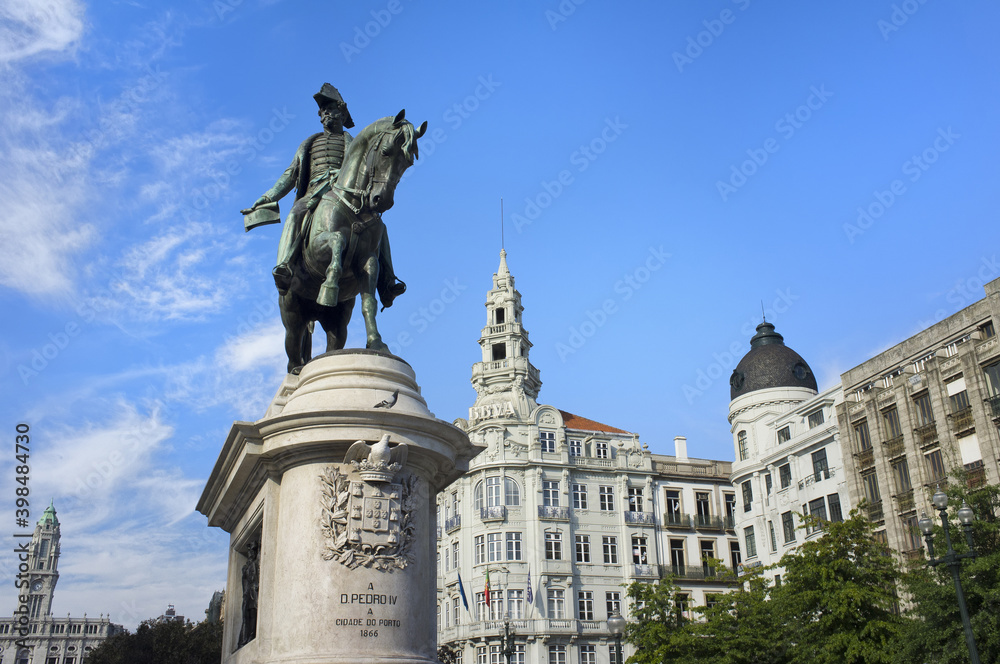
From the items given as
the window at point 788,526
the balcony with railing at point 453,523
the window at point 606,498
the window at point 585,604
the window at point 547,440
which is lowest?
the window at point 585,604

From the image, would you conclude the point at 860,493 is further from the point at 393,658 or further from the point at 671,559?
the point at 393,658

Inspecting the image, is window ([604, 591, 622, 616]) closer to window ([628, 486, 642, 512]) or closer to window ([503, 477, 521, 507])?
window ([628, 486, 642, 512])

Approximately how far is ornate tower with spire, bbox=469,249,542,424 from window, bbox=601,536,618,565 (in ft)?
33.8

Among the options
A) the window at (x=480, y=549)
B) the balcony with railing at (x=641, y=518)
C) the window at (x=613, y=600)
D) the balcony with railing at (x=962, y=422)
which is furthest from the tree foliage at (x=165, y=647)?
the balcony with railing at (x=962, y=422)

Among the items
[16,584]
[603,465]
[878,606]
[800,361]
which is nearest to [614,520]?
[603,465]

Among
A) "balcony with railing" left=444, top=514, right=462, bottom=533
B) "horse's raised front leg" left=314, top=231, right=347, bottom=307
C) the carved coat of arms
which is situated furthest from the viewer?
"balcony with railing" left=444, top=514, right=462, bottom=533

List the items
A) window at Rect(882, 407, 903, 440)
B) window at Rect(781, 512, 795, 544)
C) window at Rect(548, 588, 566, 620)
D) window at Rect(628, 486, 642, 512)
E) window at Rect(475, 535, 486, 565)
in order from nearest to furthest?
window at Rect(882, 407, 903, 440)
window at Rect(781, 512, 795, 544)
window at Rect(548, 588, 566, 620)
window at Rect(475, 535, 486, 565)
window at Rect(628, 486, 642, 512)

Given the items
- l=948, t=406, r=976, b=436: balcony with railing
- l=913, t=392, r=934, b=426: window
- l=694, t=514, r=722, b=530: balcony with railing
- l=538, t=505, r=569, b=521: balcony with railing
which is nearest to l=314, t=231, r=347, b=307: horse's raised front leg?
l=948, t=406, r=976, b=436: balcony with railing

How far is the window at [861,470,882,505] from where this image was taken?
149ft

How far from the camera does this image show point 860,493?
46.4 metres

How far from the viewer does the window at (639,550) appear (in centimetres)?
6278

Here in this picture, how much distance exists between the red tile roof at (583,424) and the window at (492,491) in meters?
8.78

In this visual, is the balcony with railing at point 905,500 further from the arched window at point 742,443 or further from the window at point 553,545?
the window at point 553,545

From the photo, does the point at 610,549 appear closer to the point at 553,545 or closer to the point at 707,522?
the point at 553,545
